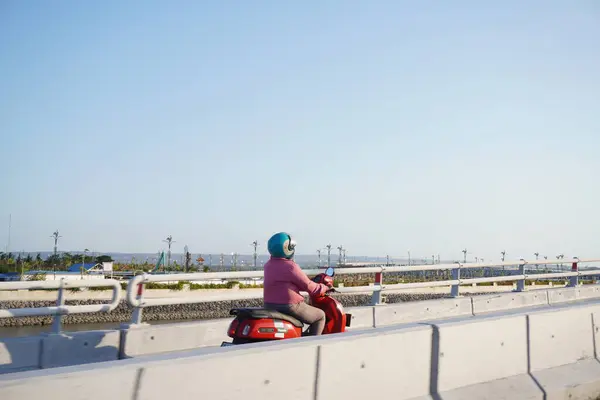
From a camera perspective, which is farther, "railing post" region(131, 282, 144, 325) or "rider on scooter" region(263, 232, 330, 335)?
"railing post" region(131, 282, 144, 325)

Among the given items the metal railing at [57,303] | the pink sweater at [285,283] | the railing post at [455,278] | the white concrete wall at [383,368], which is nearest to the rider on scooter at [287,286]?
the pink sweater at [285,283]

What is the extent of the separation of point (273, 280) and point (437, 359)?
7.34ft

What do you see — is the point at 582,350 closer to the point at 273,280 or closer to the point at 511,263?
the point at 273,280

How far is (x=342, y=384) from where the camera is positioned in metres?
4.90

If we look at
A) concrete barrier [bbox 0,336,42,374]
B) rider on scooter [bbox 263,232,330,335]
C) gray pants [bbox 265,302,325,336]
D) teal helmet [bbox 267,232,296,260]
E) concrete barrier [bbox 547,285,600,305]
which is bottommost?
concrete barrier [bbox 0,336,42,374]

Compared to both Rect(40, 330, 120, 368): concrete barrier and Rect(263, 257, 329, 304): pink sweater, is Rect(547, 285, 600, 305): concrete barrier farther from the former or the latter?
Rect(40, 330, 120, 368): concrete barrier

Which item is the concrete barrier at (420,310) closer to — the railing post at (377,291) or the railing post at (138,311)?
the railing post at (377,291)

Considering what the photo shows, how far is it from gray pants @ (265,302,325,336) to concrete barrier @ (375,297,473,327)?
4.61m

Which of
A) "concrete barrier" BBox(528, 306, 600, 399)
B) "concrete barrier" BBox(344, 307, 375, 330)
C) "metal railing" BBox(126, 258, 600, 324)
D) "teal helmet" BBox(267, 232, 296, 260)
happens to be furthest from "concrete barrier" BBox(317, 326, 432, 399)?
"concrete barrier" BBox(344, 307, 375, 330)

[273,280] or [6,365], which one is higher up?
[273,280]

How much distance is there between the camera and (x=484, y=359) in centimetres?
598

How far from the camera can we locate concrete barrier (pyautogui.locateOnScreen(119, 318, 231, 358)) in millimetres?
7938

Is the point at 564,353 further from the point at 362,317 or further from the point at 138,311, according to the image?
the point at 138,311

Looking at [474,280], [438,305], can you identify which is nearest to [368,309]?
[438,305]
